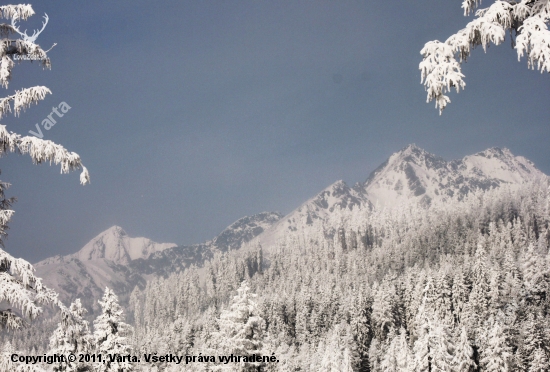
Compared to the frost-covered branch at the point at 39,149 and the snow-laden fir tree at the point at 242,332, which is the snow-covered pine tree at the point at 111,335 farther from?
the frost-covered branch at the point at 39,149

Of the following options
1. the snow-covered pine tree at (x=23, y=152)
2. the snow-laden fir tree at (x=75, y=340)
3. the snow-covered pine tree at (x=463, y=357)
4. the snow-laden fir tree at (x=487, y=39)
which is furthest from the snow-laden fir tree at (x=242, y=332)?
the snow-covered pine tree at (x=463, y=357)

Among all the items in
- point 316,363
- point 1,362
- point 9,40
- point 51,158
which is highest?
point 9,40

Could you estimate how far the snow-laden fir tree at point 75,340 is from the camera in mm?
8930

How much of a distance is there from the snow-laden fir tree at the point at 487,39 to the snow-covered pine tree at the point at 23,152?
7.67 meters

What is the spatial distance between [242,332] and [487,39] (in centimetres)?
2104

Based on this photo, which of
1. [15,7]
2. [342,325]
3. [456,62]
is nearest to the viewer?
[456,62]

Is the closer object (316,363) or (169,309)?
(316,363)

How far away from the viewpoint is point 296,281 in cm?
16738

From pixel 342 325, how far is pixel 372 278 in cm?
5879

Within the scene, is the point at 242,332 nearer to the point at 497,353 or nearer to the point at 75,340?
the point at 75,340

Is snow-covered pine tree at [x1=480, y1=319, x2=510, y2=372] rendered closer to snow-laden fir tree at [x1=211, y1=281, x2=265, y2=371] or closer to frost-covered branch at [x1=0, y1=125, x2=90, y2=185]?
snow-laden fir tree at [x1=211, y1=281, x2=265, y2=371]

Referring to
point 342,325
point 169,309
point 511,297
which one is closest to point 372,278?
point 342,325

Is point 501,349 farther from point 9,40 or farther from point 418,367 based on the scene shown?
point 9,40

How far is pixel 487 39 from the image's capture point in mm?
6414
